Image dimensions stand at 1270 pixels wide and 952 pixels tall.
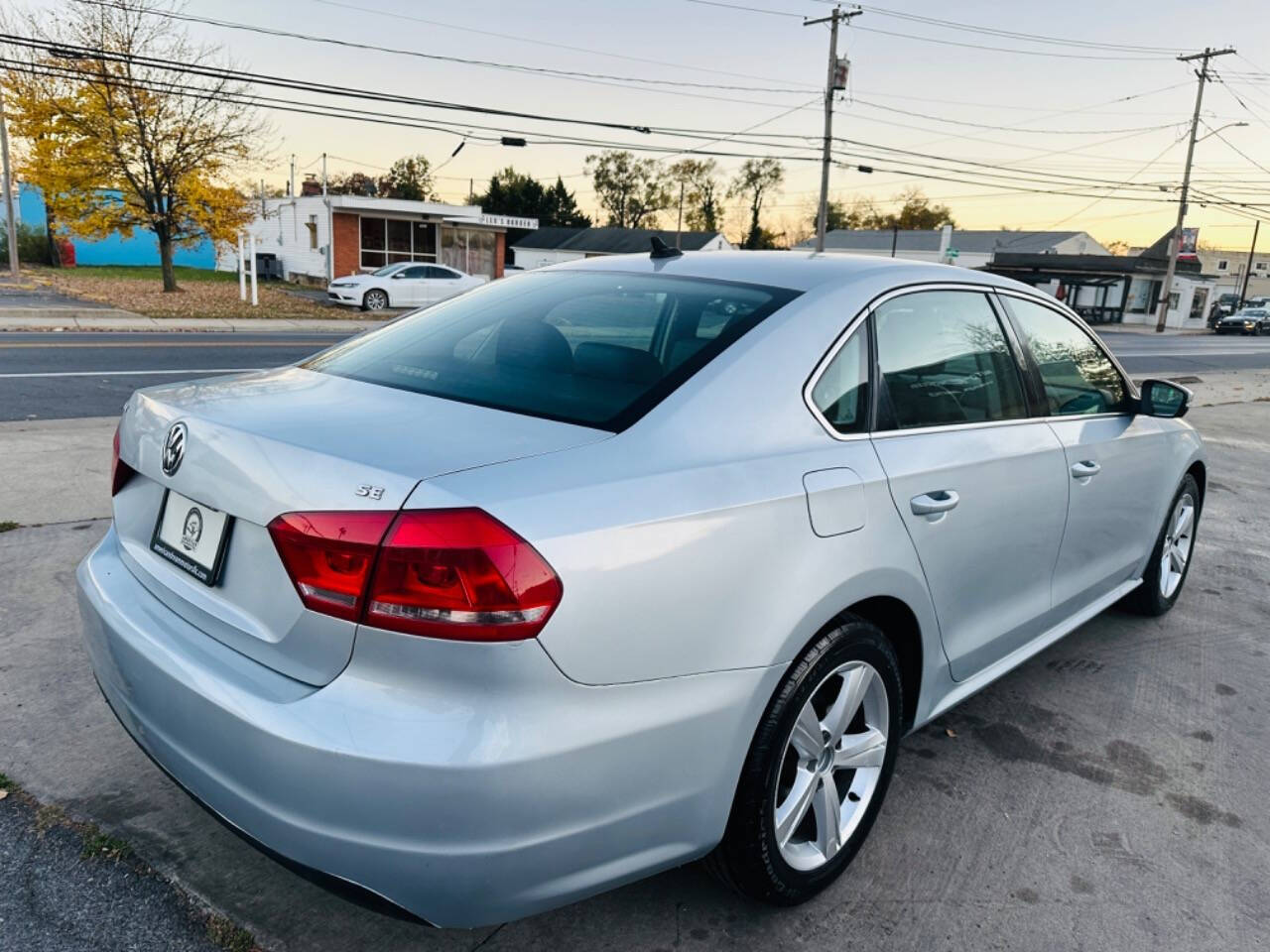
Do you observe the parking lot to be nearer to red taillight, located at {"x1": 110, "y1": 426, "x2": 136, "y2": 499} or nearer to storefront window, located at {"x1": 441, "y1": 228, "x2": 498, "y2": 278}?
red taillight, located at {"x1": 110, "y1": 426, "x2": 136, "y2": 499}

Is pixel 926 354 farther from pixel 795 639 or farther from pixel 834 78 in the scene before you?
pixel 834 78

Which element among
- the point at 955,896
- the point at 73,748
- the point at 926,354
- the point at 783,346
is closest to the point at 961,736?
the point at 955,896

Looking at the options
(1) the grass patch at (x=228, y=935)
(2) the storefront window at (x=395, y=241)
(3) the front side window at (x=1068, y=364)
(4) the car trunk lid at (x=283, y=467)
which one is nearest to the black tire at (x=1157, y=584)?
(3) the front side window at (x=1068, y=364)

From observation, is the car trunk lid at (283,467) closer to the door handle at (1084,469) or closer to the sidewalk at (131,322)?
the door handle at (1084,469)

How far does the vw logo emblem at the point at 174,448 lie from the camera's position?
2.12m

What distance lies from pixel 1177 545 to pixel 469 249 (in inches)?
1362

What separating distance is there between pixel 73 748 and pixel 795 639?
235cm

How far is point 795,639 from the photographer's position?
2105 millimetres

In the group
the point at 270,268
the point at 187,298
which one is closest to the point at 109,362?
the point at 187,298

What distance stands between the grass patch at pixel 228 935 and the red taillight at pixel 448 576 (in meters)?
1.00

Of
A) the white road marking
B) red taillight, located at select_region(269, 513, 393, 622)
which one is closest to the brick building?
the white road marking

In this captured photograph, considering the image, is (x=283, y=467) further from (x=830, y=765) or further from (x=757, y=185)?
(x=757, y=185)

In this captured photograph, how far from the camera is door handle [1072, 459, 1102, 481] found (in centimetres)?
334

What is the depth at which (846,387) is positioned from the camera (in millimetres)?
2490
